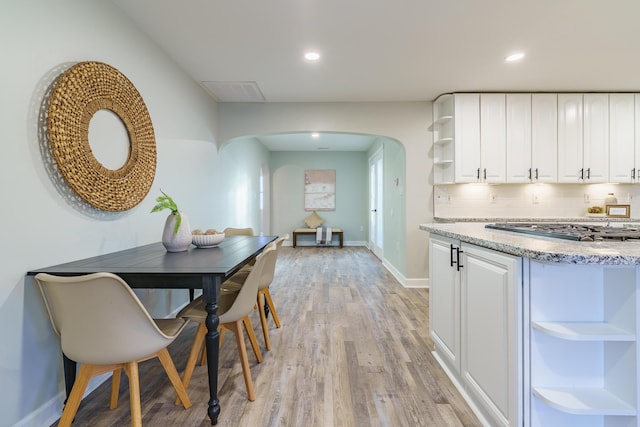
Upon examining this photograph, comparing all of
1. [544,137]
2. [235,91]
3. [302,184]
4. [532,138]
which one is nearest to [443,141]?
[532,138]

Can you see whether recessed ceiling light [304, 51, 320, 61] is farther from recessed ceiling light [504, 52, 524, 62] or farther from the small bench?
the small bench

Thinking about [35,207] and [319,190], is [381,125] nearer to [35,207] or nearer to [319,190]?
[35,207]

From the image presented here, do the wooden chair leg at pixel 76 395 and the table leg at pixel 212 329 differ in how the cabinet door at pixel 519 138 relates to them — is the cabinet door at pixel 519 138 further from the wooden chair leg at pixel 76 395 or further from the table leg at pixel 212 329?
the wooden chair leg at pixel 76 395

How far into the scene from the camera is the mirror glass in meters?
1.93

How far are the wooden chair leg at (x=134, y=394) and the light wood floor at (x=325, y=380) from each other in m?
0.30

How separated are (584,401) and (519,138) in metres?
3.55

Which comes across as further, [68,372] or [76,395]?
[68,372]

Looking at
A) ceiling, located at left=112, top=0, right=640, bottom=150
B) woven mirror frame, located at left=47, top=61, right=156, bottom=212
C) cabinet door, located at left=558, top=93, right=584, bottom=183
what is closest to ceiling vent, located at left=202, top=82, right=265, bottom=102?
ceiling, located at left=112, top=0, right=640, bottom=150

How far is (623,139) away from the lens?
12.8 ft

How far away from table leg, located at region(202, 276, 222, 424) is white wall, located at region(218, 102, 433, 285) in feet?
9.99

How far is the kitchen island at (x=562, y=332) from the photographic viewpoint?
1.10 meters

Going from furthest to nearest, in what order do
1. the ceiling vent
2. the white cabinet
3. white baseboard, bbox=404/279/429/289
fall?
white baseboard, bbox=404/279/429/289 < the ceiling vent < the white cabinet

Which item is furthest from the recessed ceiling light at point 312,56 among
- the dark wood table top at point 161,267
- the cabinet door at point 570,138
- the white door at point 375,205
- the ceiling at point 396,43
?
the white door at point 375,205

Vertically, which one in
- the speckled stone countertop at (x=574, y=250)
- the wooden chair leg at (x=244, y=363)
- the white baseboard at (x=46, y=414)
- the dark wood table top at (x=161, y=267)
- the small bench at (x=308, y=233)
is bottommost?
the white baseboard at (x=46, y=414)
